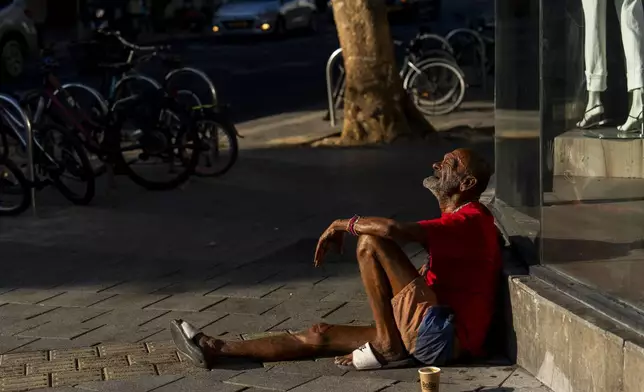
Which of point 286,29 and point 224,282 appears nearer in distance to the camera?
point 224,282

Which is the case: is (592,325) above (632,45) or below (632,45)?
below

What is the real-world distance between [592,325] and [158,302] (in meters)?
3.05

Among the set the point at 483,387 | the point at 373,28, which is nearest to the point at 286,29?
the point at 373,28

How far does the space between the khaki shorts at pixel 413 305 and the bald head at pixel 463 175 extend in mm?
435

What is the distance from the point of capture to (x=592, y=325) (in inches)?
181

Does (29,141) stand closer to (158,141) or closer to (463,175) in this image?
(158,141)

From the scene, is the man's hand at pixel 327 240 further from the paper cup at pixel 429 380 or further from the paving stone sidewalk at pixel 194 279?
the paper cup at pixel 429 380

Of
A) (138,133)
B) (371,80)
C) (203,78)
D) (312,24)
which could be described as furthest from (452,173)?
(312,24)

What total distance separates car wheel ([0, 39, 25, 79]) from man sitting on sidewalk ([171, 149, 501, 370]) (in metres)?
18.3

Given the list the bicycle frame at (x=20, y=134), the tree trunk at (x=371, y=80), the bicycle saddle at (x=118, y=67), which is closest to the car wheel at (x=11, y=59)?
the bicycle saddle at (x=118, y=67)

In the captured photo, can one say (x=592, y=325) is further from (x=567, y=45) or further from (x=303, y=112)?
(x=303, y=112)

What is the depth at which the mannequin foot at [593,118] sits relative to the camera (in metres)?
5.92

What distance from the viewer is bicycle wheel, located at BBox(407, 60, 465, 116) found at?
15.5 meters

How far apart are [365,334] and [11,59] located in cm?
1851
